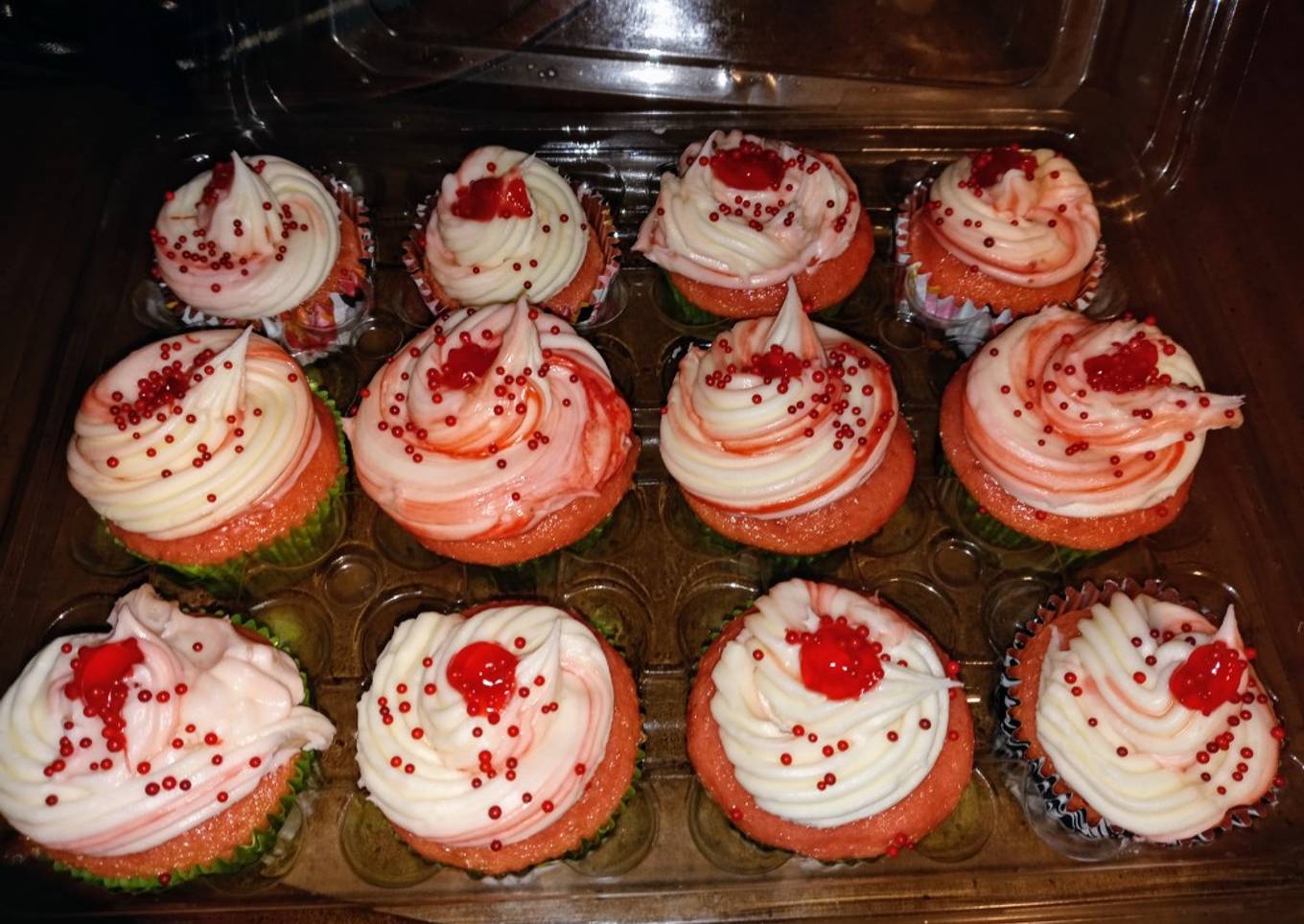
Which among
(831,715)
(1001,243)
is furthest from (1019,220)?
(831,715)

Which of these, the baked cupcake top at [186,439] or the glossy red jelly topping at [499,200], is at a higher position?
the glossy red jelly topping at [499,200]

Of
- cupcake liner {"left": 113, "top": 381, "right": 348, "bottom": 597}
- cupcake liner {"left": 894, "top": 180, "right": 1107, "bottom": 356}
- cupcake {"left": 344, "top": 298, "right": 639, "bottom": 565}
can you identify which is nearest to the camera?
cupcake {"left": 344, "top": 298, "right": 639, "bottom": 565}

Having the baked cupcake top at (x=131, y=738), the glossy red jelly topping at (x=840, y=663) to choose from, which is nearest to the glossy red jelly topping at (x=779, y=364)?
the glossy red jelly topping at (x=840, y=663)

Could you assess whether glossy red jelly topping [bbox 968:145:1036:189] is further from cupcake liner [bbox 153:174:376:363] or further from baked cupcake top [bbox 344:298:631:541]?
cupcake liner [bbox 153:174:376:363]

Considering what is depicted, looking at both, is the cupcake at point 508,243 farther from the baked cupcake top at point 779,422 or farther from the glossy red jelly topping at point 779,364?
the glossy red jelly topping at point 779,364

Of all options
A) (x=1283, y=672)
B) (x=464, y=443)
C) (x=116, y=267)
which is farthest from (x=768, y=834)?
(x=116, y=267)

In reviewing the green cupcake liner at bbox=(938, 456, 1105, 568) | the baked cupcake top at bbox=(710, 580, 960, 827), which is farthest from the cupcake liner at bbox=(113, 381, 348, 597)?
the green cupcake liner at bbox=(938, 456, 1105, 568)
